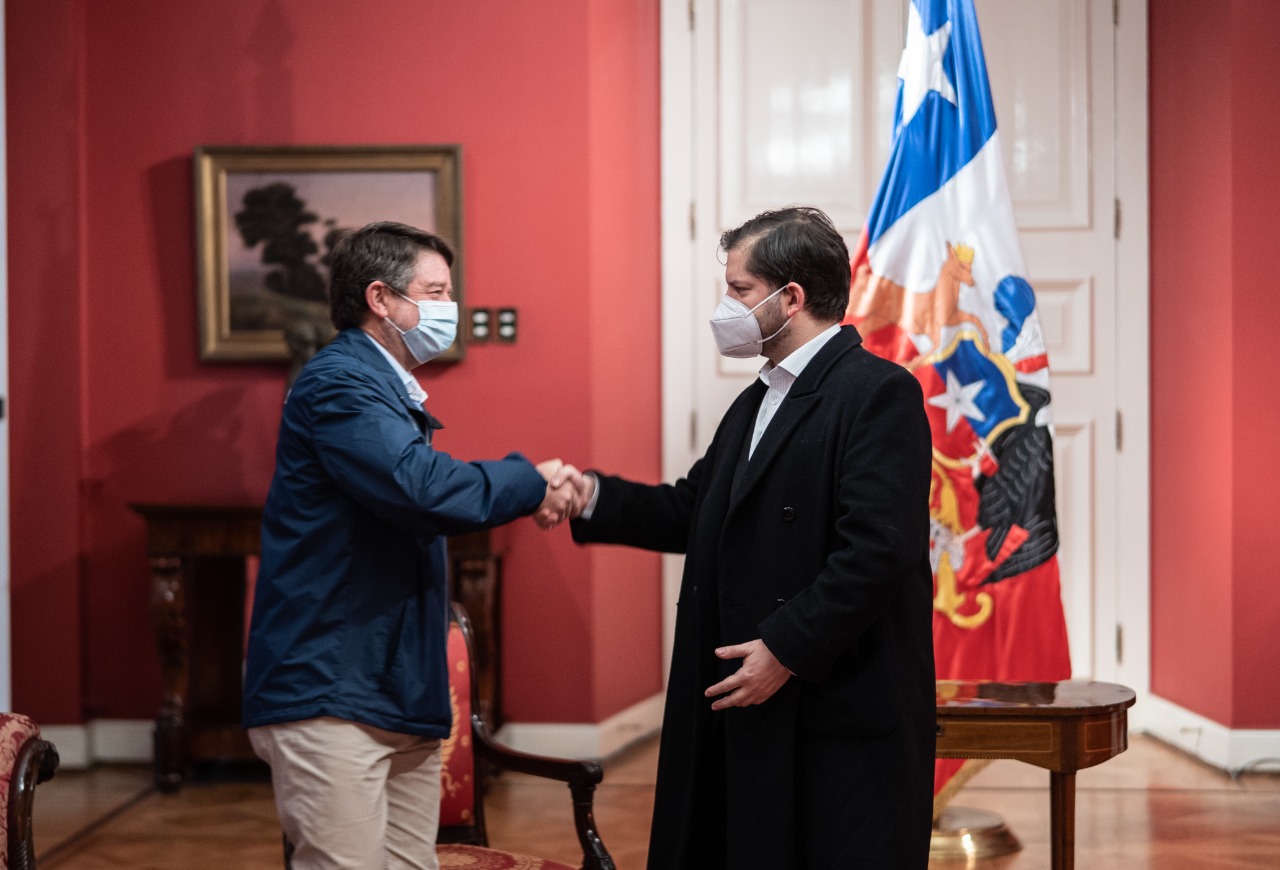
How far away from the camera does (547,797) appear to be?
440 centimetres

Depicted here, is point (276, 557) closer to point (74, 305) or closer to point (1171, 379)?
point (74, 305)

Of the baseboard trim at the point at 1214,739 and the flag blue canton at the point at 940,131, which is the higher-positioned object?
the flag blue canton at the point at 940,131

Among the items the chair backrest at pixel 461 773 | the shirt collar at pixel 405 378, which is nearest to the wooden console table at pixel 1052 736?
the chair backrest at pixel 461 773

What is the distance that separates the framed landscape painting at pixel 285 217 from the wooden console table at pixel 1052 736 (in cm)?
257

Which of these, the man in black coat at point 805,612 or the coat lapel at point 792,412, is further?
the coat lapel at point 792,412

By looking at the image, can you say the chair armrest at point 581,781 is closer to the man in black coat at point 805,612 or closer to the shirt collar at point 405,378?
the man in black coat at point 805,612

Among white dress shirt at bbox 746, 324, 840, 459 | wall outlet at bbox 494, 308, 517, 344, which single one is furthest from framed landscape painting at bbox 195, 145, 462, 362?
white dress shirt at bbox 746, 324, 840, 459

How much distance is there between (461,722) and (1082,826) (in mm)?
2280

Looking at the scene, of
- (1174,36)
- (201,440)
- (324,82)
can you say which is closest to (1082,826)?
(1174,36)

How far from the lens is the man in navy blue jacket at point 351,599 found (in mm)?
1975

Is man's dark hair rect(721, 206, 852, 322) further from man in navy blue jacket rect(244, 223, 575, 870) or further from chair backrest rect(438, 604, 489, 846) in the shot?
chair backrest rect(438, 604, 489, 846)

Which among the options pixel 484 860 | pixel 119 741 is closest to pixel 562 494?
pixel 484 860

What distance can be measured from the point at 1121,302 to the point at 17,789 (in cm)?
425

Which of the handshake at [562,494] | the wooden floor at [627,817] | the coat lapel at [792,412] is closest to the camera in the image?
the coat lapel at [792,412]
